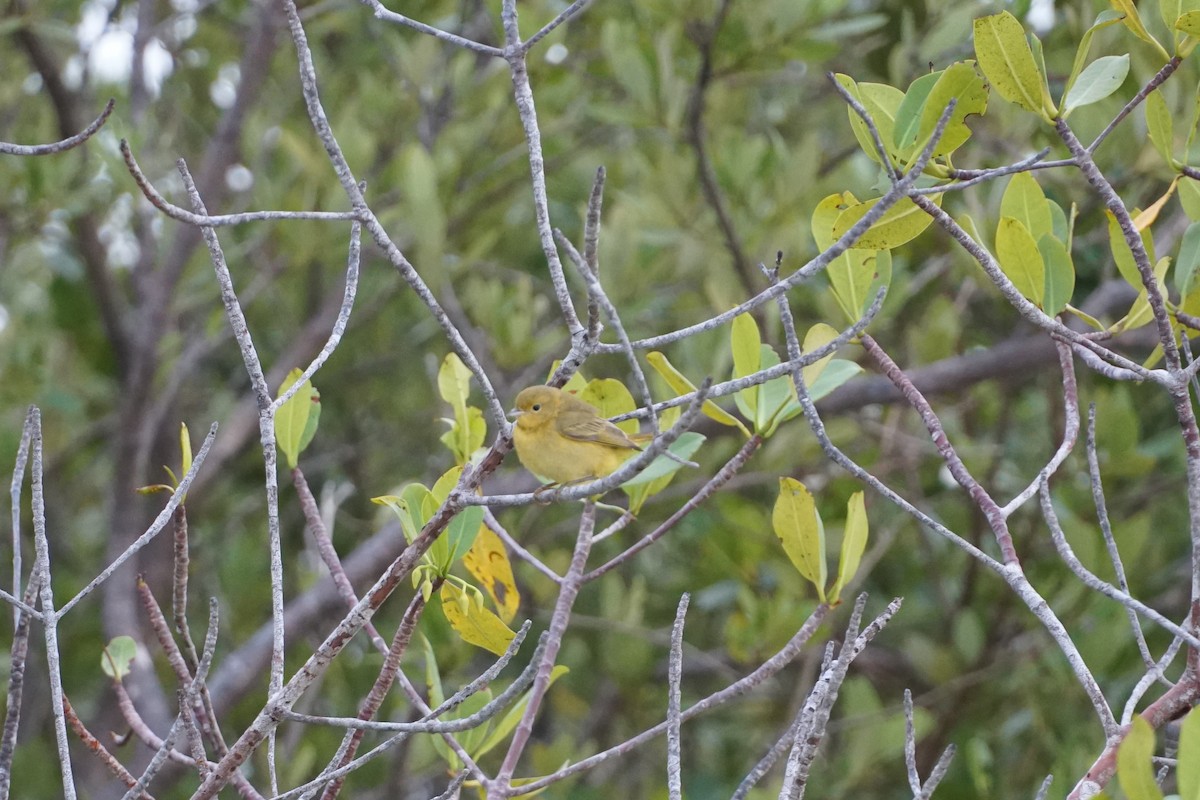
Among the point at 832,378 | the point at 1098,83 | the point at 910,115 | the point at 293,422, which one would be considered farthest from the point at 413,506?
the point at 1098,83

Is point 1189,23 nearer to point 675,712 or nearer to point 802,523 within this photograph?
point 802,523

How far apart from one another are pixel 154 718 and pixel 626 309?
6.41 ft

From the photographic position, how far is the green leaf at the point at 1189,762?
3.84ft

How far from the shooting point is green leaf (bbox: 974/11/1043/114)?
1.59m

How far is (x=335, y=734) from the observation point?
15.3 ft

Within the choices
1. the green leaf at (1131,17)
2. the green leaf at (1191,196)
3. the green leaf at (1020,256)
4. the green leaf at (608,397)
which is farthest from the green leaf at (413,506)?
the green leaf at (1191,196)

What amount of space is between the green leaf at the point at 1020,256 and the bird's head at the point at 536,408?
1112mm

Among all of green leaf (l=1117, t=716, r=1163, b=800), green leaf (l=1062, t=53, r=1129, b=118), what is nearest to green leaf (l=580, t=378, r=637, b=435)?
green leaf (l=1062, t=53, r=1129, b=118)

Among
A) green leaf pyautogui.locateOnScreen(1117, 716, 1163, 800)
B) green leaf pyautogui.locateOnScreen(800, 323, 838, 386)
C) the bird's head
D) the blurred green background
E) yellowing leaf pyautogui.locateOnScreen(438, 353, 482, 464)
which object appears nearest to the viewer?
green leaf pyautogui.locateOnScreen(1117, 716, 1163, 800)

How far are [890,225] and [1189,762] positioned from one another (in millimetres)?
761

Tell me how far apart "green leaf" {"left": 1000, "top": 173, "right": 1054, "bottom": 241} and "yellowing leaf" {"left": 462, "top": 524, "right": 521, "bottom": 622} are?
914mm

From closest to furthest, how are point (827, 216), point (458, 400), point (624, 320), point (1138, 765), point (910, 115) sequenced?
point (1138, 765) < point (910, 115) < point (827, 216) < point (458, 400) < point (624, 320)

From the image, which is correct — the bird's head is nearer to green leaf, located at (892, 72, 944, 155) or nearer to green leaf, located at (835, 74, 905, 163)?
green leaf, located at (835, 74, 905, 163)

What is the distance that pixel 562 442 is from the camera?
2.78 metres
